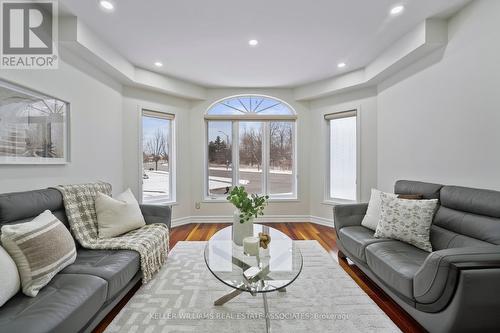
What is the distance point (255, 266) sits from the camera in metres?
1.75

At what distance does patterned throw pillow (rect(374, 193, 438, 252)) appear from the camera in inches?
80.9

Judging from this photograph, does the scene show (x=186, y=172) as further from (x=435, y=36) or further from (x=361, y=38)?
(x=435, y=36)

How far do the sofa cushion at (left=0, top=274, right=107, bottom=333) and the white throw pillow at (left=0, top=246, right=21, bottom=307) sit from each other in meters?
0.06

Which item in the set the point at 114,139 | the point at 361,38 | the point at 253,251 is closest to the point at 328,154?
the point at 361,38

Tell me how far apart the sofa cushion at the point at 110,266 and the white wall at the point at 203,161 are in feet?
8.09

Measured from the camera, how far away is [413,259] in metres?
→ 1.80

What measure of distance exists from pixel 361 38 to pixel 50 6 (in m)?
3.31

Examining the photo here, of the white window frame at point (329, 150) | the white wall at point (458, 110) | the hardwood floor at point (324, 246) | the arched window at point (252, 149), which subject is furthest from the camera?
the arched window at point (252, 149)

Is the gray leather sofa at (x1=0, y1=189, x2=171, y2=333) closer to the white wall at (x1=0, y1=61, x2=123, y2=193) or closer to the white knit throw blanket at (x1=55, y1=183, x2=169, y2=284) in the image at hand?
the white knit throw blanket at (x1=55, y1=183, x2=169, y2=284)

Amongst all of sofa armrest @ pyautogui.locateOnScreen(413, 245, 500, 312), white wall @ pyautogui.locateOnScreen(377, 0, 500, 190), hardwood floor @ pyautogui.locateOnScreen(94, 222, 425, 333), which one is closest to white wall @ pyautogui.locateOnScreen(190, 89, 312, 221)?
hardwood floor @ pyautogui.locateOnScreen(94, 222, 425, 333)

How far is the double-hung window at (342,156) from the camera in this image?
13.2 ft

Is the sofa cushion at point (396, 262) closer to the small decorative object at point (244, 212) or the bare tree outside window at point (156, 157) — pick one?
the small decorative object at point (244, 212)

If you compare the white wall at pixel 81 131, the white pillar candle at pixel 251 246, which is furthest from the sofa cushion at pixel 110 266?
the white pillar candle at pixel 251 246

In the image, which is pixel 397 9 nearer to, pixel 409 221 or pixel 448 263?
pixel 409 221
